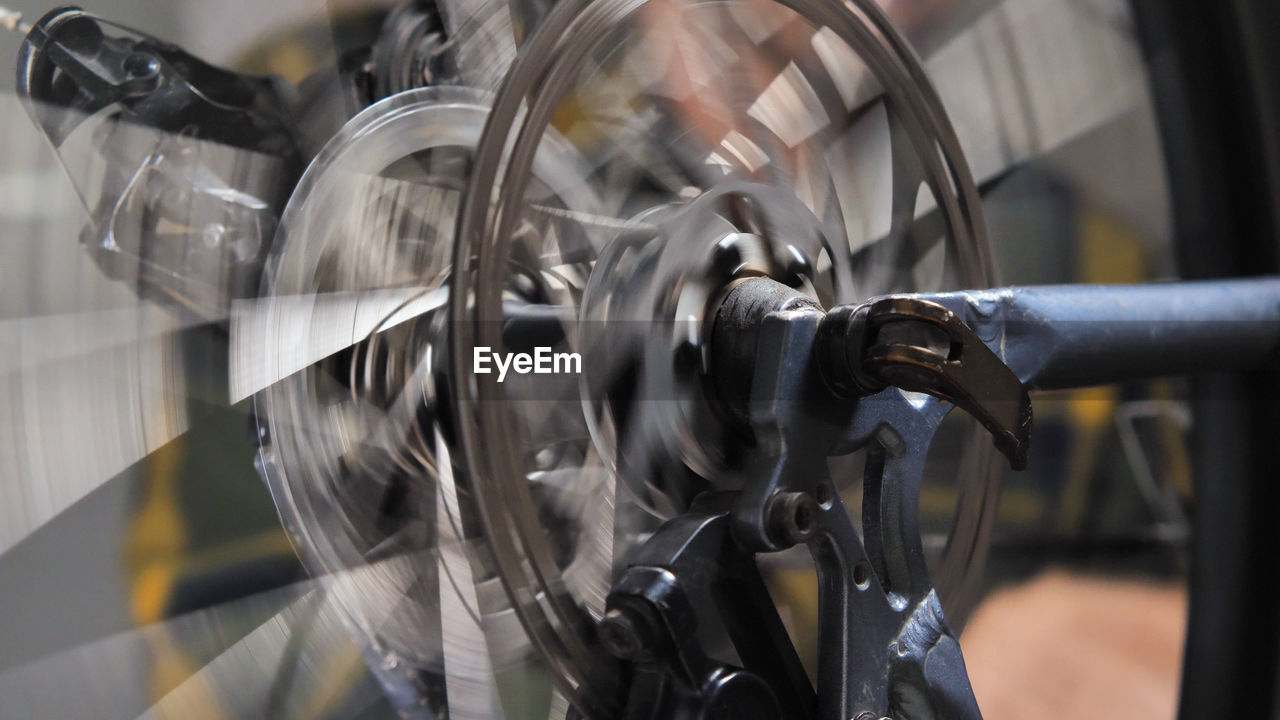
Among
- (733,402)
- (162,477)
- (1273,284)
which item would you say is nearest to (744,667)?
(733,402)

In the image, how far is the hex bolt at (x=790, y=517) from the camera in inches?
17.6

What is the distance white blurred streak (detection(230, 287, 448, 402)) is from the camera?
39 centimetres

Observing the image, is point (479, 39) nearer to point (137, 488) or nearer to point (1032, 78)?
point (137, 488)

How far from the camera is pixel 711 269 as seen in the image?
0.49 meters

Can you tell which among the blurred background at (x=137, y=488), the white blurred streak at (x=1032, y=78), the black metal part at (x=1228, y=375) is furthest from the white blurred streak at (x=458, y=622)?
the black metal part at (x=1228, y=375)

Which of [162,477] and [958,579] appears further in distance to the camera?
[958,579]

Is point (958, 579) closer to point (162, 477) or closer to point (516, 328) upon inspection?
point (516, 328)

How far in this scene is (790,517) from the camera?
0.45 metres

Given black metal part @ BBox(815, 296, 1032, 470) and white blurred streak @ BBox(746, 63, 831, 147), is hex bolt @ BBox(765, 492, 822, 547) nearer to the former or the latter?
black metal part @ BBox(815, 296, 1032, 470)

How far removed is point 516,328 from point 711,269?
111 millimetres

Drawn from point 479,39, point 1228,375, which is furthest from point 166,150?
point 1228,375

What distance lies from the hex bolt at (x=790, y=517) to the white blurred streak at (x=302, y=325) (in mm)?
166

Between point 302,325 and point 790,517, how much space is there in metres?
0.22

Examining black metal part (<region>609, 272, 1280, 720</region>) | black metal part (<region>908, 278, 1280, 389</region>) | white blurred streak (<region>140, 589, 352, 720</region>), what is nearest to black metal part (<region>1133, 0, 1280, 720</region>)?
black metal part (<region>908, 278, 1280, 389</region>)
